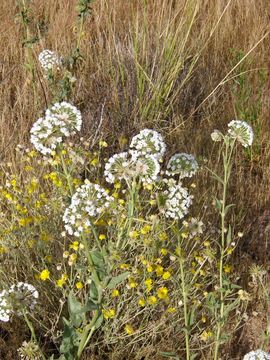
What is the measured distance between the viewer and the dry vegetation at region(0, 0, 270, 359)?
2.77 meters

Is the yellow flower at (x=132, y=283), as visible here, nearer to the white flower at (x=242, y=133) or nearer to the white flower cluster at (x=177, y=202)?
the white flower cluster at (x=177, y=202)

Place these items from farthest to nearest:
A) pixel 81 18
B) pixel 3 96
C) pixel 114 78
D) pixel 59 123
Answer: pixel 114 78 < pixel 3 96 < pixel 81 18 < pixel 59 123

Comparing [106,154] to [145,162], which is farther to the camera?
[106,154]

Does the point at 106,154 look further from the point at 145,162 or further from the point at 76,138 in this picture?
the point at 145,162

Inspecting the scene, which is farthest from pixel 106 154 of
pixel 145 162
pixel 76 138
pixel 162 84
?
pixel 145 162

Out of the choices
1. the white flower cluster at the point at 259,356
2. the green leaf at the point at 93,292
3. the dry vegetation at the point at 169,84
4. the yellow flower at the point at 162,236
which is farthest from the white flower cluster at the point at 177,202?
the dry vegetation at the point at 169,84

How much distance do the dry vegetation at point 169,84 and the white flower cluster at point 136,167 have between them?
88 cm

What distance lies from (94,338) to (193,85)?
6.32ft

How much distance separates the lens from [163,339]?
1.98 meters

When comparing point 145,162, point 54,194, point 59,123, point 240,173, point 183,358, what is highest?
point 59,123

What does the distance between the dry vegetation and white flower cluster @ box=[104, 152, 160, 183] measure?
34.6 inches

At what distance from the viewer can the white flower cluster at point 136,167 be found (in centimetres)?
150

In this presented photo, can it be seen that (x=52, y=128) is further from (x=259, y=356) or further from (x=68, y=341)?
(x=259, y=356)

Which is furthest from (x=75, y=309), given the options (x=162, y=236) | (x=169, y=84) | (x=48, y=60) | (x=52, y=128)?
(x=169, y=84)
